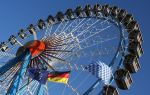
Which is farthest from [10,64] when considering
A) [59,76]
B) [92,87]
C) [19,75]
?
[92,87]

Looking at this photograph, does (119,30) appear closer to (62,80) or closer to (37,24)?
(62,80)

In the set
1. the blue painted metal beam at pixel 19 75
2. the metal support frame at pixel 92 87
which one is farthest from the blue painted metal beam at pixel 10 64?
the metal support frame at pixel 92 87

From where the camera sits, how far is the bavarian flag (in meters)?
29.6

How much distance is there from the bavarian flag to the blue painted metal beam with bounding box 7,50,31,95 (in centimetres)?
197

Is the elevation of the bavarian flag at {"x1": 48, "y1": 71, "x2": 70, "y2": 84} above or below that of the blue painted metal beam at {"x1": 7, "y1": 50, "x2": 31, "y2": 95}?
below

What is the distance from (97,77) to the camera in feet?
89.6

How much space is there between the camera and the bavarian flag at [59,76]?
29.6 m

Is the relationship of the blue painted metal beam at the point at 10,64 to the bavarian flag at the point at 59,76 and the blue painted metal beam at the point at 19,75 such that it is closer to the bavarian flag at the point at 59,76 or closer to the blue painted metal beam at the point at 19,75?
the blue painted metal beam at the point at 19,75

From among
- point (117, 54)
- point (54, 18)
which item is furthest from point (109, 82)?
point (54, 18)

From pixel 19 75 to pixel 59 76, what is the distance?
2726mm

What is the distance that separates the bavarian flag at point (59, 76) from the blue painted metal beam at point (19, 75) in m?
1.97

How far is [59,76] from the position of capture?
2994cm

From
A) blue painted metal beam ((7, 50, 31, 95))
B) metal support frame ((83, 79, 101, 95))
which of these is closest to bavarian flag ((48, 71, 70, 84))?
blue painted metal beam ((7, 50, 31, 95))

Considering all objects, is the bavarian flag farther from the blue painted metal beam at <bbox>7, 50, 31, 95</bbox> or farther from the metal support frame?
the metal support frame
